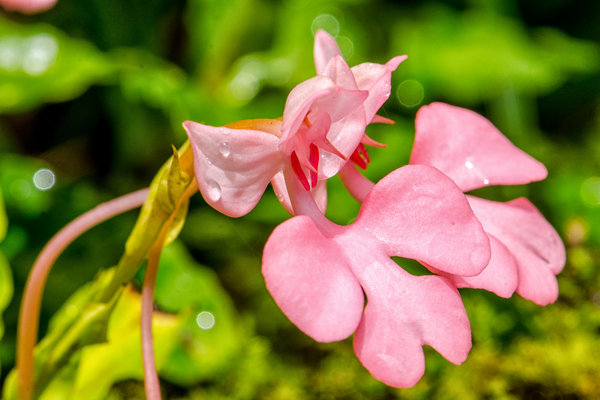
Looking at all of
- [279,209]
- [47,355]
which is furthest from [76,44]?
[47,355]

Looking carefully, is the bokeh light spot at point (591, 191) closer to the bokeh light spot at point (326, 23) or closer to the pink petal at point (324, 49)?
the bokeh light spot at point (326, 23)

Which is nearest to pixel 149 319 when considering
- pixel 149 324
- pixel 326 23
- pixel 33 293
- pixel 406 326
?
pixel 149 324

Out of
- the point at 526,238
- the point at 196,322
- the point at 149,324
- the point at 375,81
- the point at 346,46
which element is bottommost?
the point at 196,322

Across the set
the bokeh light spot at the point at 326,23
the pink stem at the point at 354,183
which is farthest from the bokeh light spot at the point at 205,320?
the bokeh light spot at the point at 326,23

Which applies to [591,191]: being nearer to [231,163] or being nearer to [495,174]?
[495,174]

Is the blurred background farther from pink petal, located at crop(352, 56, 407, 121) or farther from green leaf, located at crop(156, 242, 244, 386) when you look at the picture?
pink petal, located at crop(352, 56, 407, 121)

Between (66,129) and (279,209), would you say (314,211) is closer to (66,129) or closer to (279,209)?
(279,209)
